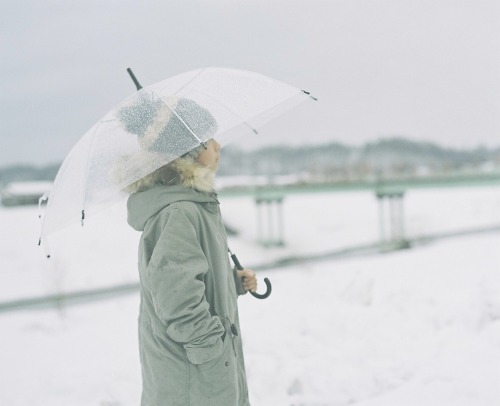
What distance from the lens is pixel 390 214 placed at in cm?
3478

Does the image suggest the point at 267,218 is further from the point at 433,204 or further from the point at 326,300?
the point at 326,300

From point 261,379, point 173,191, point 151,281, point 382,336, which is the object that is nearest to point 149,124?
point 173,191

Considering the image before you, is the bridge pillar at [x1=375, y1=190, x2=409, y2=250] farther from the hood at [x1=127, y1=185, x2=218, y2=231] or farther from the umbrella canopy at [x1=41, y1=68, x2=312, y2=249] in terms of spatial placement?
the hood at [x1=127, y1=185, x2=218, y2=231]

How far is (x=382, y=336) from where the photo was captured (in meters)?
5.00

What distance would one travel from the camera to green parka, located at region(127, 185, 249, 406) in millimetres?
1932

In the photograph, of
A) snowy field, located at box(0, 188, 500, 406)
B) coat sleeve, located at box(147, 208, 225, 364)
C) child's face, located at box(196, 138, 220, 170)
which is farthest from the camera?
snowy field, located at box(0, 188, 500, 406)

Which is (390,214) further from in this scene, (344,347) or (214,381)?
(214,381)

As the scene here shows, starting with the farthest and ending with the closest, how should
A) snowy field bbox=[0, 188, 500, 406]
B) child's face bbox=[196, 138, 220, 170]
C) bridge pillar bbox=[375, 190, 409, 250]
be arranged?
bridge pillar bbox=[375, 190, 409, 250], snowy field bbox=[0, 188, 500, 406], child's face bbox=[196, 138, 220, 170]

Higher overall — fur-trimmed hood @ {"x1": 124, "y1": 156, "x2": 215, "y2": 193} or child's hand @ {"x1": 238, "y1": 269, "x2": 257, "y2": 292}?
fur-trimmed hood @ {"x1": 124, "y1": 156, "x2": 215, "y2": 193}

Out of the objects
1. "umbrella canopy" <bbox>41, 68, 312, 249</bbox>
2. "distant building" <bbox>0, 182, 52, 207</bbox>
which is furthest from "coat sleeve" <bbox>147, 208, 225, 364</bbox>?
"distant building" <bbox>0, 182, 52, 207</bbox>

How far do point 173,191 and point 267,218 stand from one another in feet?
119

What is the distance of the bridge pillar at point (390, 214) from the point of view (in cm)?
3381

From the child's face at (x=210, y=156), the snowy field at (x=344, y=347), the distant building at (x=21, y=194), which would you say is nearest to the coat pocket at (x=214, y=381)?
the child's face at (x=210, y=156)

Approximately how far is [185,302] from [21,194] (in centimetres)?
2307
